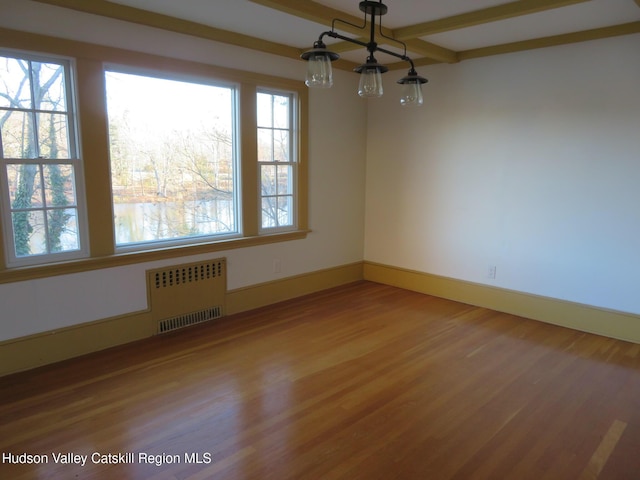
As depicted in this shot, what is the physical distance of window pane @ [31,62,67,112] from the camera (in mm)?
2967

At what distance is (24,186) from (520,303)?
169 inches

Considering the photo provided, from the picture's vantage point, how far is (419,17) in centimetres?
334

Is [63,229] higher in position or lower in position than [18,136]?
lower

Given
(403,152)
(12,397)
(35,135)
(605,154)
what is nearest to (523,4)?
(605,154)

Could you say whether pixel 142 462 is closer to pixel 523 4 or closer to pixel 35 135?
pixel 35 135

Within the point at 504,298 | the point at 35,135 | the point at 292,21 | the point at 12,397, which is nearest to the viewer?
the point at 12,397

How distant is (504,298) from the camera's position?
14.3 feet

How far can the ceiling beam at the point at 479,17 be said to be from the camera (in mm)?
2938

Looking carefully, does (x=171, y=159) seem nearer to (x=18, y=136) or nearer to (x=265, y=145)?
(x=265, y=145)

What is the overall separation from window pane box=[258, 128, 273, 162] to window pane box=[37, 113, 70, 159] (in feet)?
5.57

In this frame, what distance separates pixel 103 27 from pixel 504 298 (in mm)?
4185

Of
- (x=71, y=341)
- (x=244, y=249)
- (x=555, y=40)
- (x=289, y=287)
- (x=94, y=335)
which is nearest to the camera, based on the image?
(x=71, y=341)

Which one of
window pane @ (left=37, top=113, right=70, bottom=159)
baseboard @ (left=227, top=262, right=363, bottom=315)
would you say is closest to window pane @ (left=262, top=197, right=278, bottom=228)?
baseboard @ (left=227, top=262, right=363, bottom=315)

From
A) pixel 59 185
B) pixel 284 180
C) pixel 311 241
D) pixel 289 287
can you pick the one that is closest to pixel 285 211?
pixel 284 180
